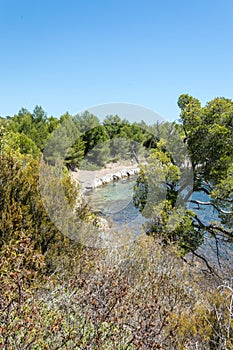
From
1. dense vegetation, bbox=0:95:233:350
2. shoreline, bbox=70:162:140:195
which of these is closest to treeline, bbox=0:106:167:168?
dense vegetation, bbox=0:95:233:350

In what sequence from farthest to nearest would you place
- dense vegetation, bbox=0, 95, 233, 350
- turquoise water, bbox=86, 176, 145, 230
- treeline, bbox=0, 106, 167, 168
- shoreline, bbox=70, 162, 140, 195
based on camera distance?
1. shoreline, bbox=70, 162, 140, 195
2. treeline, bbox=0, 106, 167, 168
3. turquoise water, bbox=86, 176, 145, 230
4. dense vegetation, bbox=0, 95, 233, 350

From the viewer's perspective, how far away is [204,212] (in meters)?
11.8

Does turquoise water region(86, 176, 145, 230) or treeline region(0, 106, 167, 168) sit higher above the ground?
treeline region(0, 106, 167, 168)

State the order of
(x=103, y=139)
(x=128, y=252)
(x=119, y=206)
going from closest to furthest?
(x=128, y=252) < (x=103, y=139) < (x=119, y=206)

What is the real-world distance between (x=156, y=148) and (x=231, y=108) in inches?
89.3

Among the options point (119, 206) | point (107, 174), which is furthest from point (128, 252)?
point (107, 174)

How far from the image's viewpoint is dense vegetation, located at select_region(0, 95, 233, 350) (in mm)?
2336

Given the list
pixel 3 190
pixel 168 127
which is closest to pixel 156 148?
pixel 168 127

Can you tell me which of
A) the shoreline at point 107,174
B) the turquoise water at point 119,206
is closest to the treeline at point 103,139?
the shoreline at point 107,174

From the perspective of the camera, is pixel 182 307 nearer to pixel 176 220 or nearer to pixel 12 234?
pixel 12 234

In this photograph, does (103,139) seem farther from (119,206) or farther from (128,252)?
(128,252)

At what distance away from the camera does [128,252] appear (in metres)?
4.64

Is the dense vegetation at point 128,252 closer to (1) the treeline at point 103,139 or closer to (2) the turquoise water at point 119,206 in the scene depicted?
(1) the treeline at point 103,139

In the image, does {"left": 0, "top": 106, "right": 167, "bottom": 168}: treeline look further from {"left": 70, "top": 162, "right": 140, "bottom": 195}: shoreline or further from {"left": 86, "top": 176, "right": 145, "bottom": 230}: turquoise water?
{"left": 86, "top": 176, "right": 145, "bottom": 230}: turquoise water
